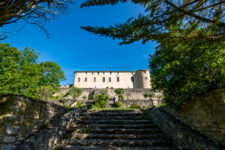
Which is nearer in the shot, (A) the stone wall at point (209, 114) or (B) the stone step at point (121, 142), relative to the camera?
(A) the stone wall at point (209, 114)

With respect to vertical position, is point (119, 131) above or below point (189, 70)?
below

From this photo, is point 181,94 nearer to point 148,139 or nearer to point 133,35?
point 148,139

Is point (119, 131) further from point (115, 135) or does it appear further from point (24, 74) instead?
point (24, 74)

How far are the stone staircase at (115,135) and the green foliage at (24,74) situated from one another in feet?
25.3

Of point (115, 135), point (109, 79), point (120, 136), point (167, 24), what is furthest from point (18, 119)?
point (109, 79)

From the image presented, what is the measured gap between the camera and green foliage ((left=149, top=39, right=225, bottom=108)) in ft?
7.75

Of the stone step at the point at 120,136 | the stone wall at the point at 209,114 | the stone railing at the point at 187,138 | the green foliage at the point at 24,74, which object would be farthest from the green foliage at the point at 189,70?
the green foliage at the point at 24,74

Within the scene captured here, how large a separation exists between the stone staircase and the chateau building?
27526 mm

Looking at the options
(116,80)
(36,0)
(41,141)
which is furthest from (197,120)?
(116,80)

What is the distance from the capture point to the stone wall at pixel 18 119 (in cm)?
222

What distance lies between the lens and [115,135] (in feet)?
10.3

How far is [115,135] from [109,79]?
97.4ft

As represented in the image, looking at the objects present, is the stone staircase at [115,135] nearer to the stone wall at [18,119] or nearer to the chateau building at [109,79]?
the stone wall at [18,119]

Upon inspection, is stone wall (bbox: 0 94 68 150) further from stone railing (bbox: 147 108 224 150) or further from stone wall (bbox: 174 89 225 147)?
stone wall (bbox: 174 89 225 147)
